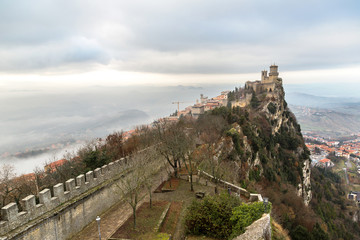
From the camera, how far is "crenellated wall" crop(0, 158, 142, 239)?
27.8 feet

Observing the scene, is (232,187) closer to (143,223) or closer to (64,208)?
(143,223)

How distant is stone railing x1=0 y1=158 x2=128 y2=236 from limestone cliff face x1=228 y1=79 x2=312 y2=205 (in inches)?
787

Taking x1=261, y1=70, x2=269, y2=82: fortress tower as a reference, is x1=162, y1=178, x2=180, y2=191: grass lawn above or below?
below

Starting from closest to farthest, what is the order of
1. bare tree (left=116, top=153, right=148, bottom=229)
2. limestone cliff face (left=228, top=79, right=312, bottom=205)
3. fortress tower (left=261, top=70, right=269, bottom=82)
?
bare tree (left=116, top=153, right=148, bottom=229) → limestone cliff face (left=228, top=79, right=312, bottom=205) → fortress tower (left=261, top=70, right=269, bottom=82)

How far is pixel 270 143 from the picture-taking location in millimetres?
49125

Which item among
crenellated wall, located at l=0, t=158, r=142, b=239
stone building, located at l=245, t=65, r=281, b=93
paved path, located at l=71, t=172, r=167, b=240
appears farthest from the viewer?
stone building, located at l=245, t=65, r=281, b=93

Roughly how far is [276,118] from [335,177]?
5027 centimetres

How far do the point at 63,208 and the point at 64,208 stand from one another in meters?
0.08

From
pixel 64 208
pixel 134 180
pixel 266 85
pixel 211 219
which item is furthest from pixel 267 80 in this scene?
pixel 64 208

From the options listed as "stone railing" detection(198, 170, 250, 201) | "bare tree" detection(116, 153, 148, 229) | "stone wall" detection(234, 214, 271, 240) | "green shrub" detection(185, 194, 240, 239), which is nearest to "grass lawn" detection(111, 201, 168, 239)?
"bare tree" detection(116, 153, 148, 229)

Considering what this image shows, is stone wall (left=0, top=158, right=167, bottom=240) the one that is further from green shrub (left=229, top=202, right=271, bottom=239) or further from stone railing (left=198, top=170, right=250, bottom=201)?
green shrub (left=229, top=202, right=271, bottom=239)

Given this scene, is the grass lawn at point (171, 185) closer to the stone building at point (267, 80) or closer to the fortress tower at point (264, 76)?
the stone building at point (267, 80)

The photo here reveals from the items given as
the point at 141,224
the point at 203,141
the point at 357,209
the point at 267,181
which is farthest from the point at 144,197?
the point at 357,209

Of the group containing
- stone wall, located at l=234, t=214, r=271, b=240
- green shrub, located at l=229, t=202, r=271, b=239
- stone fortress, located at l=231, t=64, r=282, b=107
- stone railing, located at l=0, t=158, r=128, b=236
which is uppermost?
stone fortress, located at l=231, t=64, r=282, b=107
